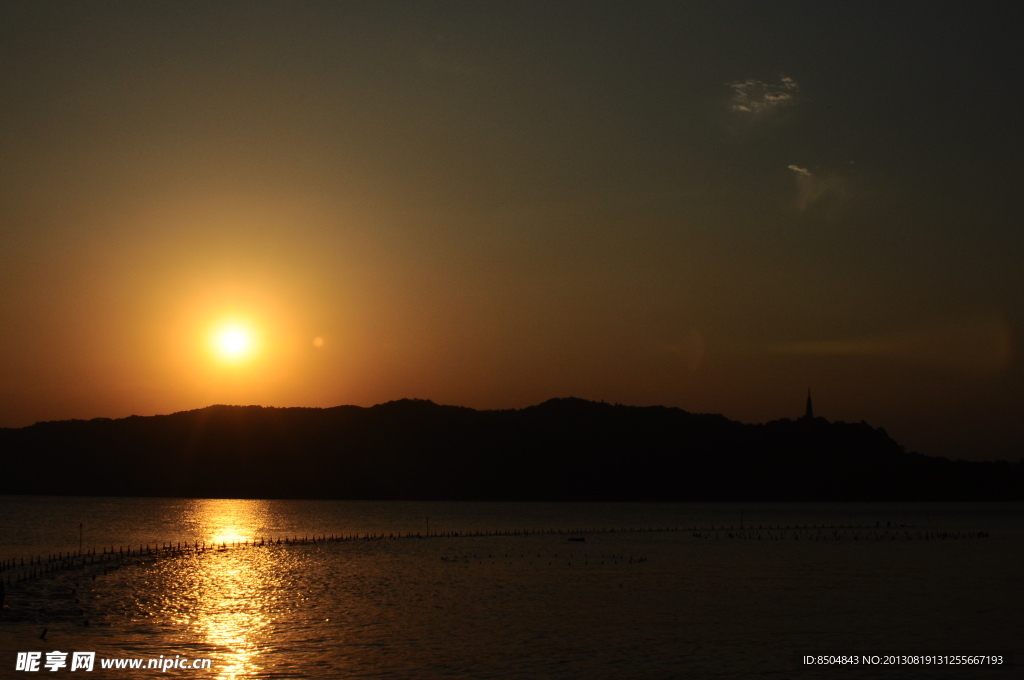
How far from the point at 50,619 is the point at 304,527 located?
107m

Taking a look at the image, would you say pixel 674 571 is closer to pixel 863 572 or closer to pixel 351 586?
pixel 863 572

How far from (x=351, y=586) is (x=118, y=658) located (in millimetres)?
24593

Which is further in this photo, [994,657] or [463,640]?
[463,640]

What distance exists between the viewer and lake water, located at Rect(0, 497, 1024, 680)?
112ft

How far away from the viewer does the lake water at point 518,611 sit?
34.1 m

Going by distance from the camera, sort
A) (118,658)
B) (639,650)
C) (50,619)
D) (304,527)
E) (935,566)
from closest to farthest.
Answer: (118,658)
(639,650)
(50,619)
(935,566)
(304,527)

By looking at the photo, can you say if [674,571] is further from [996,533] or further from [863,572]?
[996,533]

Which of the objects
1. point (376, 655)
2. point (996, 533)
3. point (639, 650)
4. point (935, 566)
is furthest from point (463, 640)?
point (996, 533)

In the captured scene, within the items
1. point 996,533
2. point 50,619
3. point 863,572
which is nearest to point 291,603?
point 50,619

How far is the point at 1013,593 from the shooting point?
54281 mm

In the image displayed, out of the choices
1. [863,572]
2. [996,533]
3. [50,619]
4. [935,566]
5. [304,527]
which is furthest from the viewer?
[304,527]

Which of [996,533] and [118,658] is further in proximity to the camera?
[996,533]

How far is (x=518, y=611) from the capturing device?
4700cm

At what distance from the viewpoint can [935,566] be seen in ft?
238
